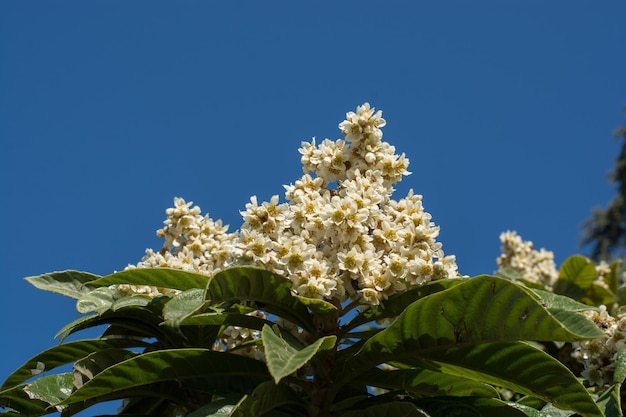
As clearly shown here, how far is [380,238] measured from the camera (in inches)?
101

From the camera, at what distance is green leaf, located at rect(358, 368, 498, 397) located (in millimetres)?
2555

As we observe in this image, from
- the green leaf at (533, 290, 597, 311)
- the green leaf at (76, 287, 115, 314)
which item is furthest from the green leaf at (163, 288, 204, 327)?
the green leaf at (533, 290, 597, 311)

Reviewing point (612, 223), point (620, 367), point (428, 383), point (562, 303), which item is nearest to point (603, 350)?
point (620, 367)

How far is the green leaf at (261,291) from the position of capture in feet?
7.26

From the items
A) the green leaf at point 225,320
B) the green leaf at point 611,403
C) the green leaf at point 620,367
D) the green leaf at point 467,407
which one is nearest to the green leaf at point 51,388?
the green leaf at point 225,320

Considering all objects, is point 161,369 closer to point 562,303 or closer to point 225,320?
point 225,320

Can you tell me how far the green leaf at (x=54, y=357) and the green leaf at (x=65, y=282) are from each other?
0.18 metres

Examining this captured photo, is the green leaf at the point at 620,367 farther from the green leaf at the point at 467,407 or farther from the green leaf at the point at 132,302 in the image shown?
the green leaf at the point at 132,302

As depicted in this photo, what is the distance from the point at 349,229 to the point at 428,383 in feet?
1.87

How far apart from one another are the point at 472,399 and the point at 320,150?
989mm

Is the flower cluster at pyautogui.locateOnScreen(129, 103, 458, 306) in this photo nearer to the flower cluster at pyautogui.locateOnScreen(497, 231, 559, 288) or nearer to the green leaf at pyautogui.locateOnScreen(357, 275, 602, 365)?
the green leaf at pyautogui.locateOnScreen(357, 275, 602, 365)

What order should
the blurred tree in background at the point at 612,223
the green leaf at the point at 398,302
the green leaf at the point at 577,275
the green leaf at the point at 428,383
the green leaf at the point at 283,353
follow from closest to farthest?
the green leaf at the point at 283,353
the green leaf at the point at 398,302
the green leaf at the point at 428,383
the green leaf at the point at 577,275
the blurred tree in background at the point at 612,223

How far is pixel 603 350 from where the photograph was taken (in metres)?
3.19

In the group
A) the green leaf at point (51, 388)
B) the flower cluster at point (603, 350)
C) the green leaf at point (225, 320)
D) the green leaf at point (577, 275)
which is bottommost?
the green leaf at point (51, 388)
